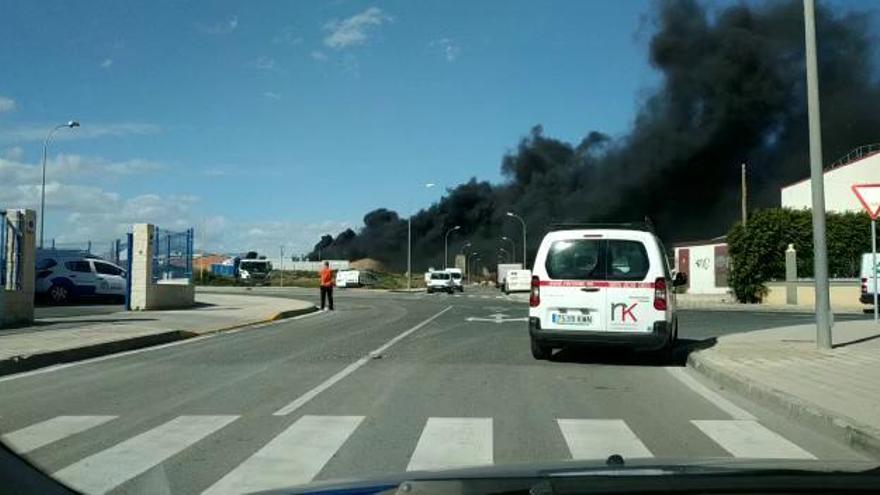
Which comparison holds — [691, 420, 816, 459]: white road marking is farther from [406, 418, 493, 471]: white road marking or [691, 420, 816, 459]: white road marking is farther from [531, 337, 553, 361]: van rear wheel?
[531, 337, 553, 361]: van rear wheel

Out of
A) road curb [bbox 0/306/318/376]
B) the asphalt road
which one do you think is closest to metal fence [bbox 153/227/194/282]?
road curb [bbox 0/306/318/376]

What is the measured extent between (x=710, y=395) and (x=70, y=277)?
23326 mm

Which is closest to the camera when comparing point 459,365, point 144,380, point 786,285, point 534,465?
point 534,465

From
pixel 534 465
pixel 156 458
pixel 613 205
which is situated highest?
pixel 613 205

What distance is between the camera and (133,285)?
25.9 m

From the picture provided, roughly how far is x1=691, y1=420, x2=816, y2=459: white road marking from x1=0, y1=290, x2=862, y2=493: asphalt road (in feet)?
0.08

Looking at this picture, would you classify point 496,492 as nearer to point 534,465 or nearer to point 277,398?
point 534,465

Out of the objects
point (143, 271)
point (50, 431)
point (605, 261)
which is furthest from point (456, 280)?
point (50, 431)

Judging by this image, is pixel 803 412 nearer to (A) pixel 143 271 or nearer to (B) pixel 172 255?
(A) pixel 143 271

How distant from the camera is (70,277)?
28.4 meters

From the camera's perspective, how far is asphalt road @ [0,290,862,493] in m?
6.55

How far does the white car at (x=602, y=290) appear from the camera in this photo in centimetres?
1307

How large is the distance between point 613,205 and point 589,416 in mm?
88247

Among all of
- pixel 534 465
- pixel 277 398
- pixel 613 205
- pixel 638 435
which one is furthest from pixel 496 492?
pixel 613 205
